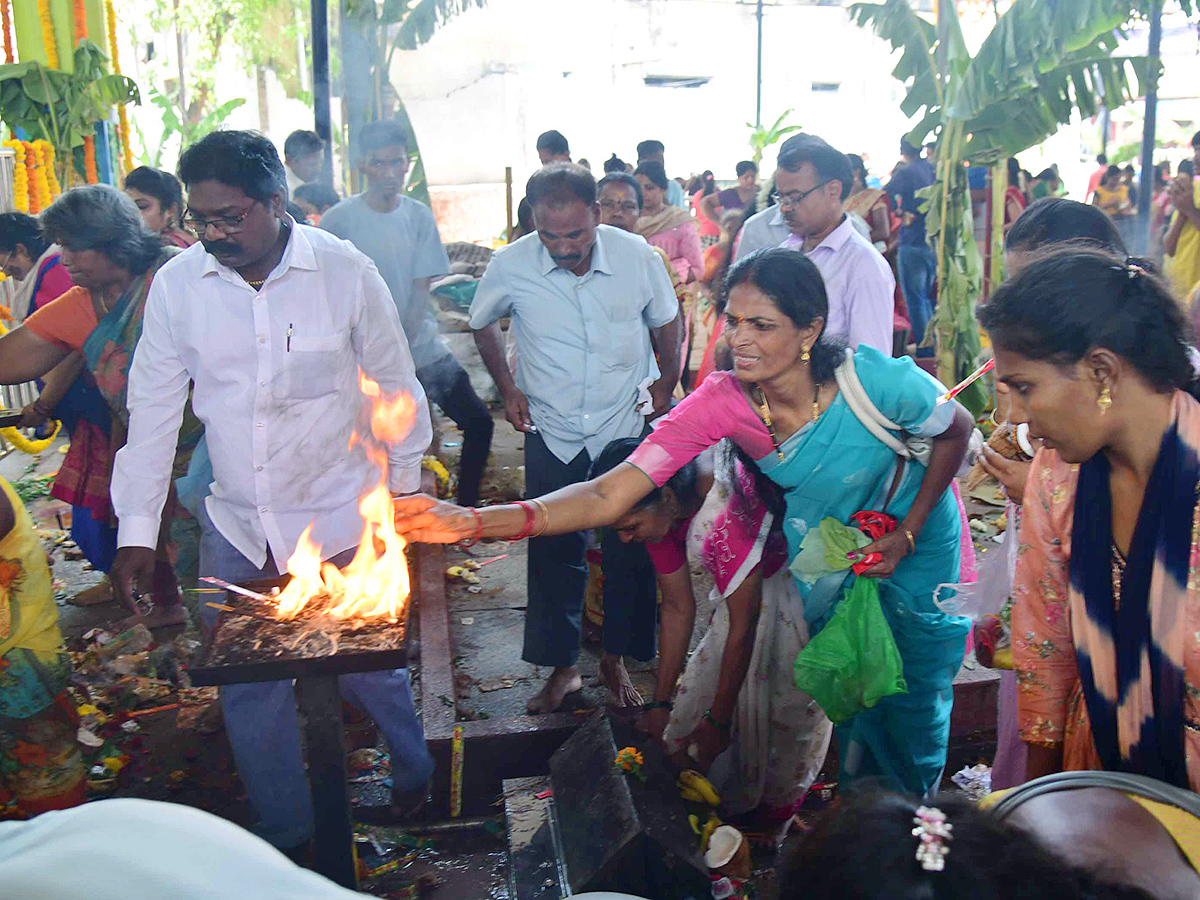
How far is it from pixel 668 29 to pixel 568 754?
76.4ft

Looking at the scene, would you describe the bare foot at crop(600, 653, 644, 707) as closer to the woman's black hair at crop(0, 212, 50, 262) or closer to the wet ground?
the wet ground

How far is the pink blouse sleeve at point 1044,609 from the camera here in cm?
242

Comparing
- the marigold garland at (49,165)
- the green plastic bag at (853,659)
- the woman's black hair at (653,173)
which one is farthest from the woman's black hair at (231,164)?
the marigold garland at (49,165)

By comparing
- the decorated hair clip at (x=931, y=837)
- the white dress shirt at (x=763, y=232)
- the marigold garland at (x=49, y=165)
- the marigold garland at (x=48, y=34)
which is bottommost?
the decorated hair clip at (x=931, y=837)

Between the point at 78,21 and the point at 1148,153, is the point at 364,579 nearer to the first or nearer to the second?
the point at 78,21

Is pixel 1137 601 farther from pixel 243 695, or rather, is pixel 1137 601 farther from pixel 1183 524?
pixel 243 695

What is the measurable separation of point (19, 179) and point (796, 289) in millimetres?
8704

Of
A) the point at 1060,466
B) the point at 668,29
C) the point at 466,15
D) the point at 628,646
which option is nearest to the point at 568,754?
the point at 628,646

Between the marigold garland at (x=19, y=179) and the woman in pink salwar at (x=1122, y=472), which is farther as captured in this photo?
the marigold garland at (x=19, y=179)

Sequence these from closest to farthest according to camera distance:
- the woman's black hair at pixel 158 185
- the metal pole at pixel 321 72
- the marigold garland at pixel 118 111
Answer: the woman's black hair at pixel 158 185 < the metal pole at pixel 321 72 < the marigold garland at pixel 118 111

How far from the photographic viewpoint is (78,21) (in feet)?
33.9

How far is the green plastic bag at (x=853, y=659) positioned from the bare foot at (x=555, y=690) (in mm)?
1697

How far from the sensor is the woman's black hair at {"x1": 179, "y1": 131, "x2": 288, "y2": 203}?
3.34 meters

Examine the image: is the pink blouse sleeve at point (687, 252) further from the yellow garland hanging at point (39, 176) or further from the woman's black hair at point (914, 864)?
the woman's black hair at point (914, 864)
